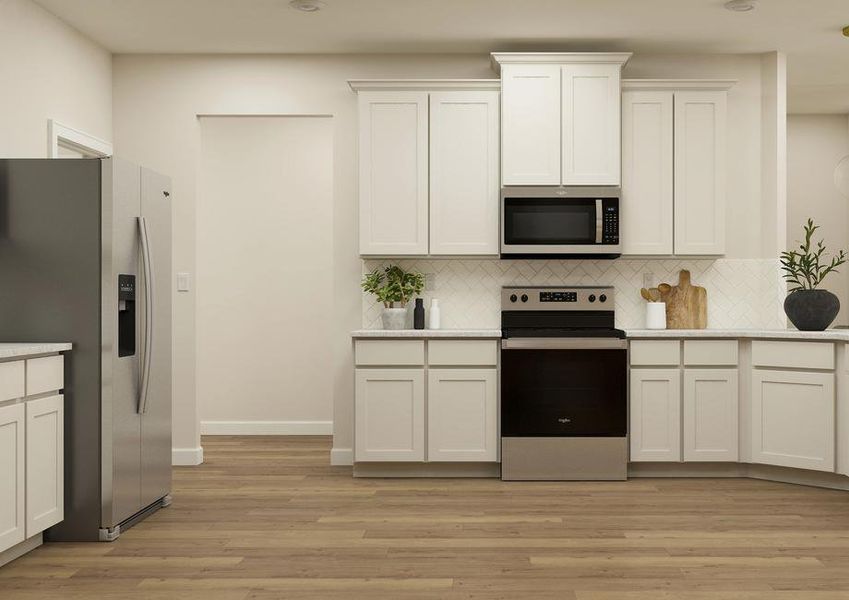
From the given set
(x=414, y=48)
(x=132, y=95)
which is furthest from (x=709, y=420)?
(x=132, y=95)

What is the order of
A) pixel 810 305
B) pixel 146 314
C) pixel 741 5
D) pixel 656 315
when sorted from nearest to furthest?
pixel 146 314, pixel 741 5, pixel 810 305, pixel 656 315

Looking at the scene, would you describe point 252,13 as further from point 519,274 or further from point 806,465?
point 806,465

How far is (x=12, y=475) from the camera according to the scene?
10.8 ft

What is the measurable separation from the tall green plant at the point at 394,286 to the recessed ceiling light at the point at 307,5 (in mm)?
1612

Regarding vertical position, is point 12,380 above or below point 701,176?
below

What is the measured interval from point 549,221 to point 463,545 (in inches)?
87.7

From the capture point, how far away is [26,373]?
11.2 ft

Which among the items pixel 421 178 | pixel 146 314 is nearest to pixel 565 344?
pixel 421 178

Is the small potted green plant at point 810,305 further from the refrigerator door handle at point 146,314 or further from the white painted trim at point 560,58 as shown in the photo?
the refrigerator door handle at point 146,314

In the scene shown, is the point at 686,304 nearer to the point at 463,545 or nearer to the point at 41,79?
the point at 463,545

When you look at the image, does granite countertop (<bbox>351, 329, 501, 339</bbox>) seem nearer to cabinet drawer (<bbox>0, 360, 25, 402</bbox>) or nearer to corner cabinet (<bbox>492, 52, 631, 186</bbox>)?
corner cabinet (<bbox>492, 52, 631, 186</bbox>)

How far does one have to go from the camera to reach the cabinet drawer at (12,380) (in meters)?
3.26

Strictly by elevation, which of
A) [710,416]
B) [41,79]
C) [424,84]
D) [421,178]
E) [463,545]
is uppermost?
[424,84]

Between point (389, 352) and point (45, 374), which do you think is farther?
point (389, 352)
